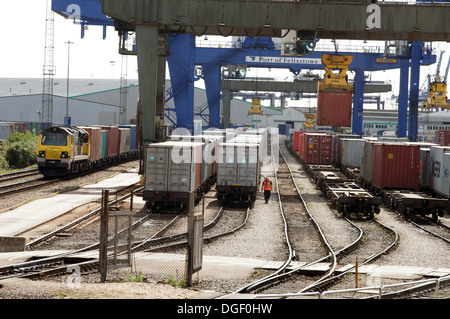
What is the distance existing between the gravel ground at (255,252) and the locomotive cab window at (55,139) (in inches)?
115

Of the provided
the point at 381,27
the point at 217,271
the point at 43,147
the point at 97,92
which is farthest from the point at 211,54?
the point at 97,92

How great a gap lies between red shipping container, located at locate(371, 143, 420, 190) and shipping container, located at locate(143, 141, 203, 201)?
1128 centimetres

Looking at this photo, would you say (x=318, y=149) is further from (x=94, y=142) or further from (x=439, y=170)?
(x=439, y=170)

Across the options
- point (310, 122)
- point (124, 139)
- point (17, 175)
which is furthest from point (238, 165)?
point (310, 122)

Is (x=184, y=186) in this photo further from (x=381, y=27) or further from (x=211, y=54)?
(x=211, y=54)

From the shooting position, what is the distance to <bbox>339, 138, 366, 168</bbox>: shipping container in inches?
1818

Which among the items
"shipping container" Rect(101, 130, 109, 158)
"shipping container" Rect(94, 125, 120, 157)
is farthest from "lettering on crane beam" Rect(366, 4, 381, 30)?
"shipping container" Rect(94, 125, 120, 157)

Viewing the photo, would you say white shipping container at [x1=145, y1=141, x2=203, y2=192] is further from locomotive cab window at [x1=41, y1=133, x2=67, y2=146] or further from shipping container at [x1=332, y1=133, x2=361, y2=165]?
shipping container at [x1=332, y1=133, x2=361, y2=165]


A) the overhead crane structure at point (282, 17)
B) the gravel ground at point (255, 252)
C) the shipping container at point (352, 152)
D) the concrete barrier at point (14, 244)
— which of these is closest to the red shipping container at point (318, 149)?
the shipping container at point (352, 152)

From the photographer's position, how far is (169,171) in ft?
86.4

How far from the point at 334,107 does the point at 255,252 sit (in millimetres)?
28951

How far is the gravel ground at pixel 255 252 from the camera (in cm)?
1162

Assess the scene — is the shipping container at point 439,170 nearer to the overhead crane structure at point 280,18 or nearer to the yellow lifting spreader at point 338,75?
the overhead crane structure at point 280,18

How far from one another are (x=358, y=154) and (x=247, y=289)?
34909 millimetres
